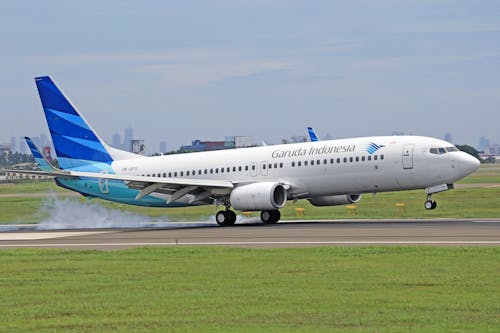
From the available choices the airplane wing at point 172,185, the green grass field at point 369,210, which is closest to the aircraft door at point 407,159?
the airplane wing at point 172,185

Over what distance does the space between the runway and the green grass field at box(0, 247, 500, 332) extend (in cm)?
365

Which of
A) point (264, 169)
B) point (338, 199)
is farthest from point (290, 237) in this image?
point (338, 199)

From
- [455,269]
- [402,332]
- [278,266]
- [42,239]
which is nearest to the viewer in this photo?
[402,332]

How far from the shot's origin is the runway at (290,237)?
31.6 metres

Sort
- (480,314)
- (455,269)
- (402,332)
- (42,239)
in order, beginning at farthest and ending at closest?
(42,239) < (455,269) < (480,314) < (402,332)

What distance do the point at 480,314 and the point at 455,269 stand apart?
6.51 metres

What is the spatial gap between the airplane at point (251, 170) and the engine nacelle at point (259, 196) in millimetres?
46

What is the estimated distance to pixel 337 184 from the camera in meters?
45.0

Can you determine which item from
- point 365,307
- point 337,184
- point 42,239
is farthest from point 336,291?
point 337,184

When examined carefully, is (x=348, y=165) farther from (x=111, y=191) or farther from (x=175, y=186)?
(x=111, y=191)

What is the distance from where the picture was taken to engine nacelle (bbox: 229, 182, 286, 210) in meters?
44.8

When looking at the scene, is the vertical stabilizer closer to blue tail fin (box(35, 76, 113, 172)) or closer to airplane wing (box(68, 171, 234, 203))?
blue tail fin (box(35, 76, 113, 172))

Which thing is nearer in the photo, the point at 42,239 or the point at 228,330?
the point at 228,330

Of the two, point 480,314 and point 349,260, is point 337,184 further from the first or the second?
point 480,314
